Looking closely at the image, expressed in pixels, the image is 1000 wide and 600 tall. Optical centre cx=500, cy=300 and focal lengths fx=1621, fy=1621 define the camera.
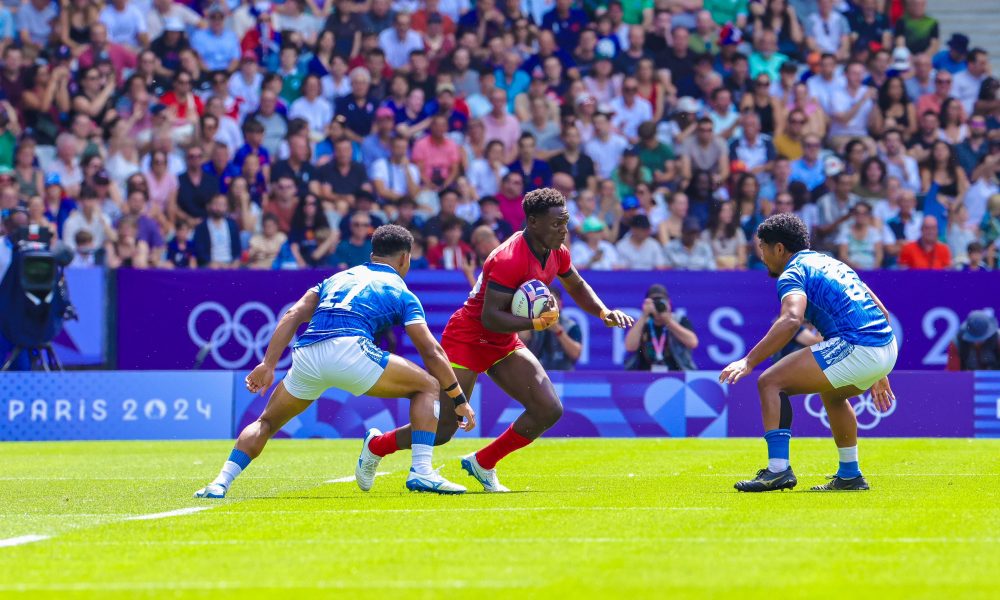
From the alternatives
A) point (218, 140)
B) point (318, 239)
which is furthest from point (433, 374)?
point (218, 140)

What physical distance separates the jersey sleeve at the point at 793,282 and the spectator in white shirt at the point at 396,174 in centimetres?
1242

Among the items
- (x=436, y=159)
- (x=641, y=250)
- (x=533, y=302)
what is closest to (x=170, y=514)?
(x=533, y=302)

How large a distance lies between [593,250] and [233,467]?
1134 cm

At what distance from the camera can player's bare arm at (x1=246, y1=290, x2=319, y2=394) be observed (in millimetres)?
11016

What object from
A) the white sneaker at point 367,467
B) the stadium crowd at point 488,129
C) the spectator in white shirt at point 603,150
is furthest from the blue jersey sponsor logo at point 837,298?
the spectator in white shirt at point 603,150

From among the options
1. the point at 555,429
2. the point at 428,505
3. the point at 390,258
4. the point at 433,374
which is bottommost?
the point at 555,429

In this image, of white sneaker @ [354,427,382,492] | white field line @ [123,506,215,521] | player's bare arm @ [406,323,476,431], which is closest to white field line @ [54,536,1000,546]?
white field line @ [123,506,215,521]

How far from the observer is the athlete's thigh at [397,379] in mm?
11375

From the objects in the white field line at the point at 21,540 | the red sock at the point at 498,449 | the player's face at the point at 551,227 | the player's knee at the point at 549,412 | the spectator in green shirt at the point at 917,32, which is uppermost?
the spectator in green shirt at the point at 917,32

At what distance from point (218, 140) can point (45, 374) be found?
5.33 metres

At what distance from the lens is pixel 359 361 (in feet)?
37.1

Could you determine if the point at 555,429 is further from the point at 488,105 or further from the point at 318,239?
the point at 488,105

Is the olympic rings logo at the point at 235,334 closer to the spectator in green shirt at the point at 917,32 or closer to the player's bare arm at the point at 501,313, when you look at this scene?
the player's bare arm at the point at 501,313

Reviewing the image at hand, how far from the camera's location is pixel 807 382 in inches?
445
